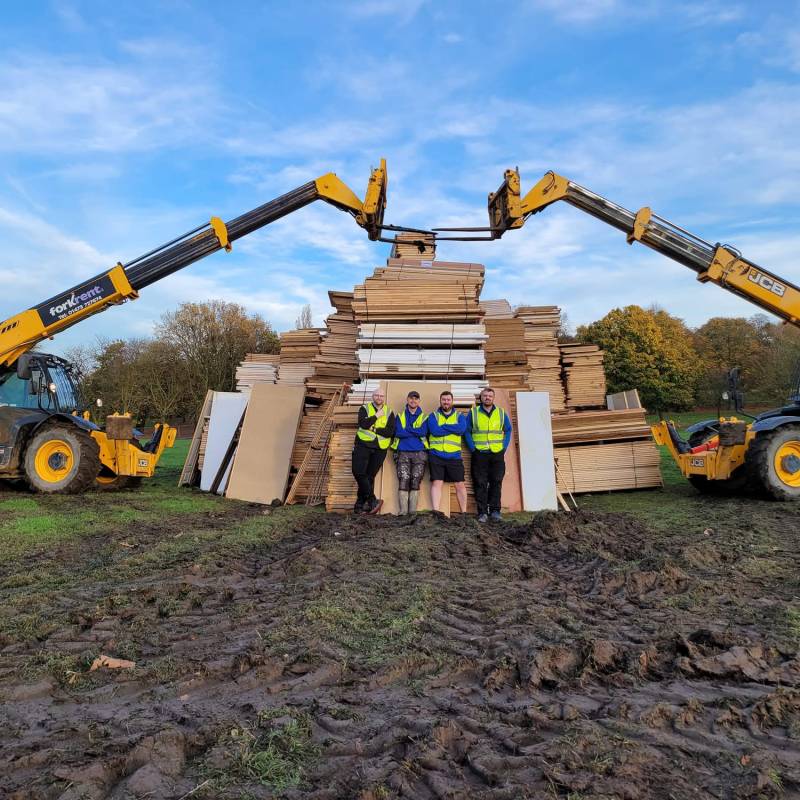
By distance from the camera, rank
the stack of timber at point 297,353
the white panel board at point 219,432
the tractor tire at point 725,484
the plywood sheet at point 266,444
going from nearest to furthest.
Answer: the tractor tire at point 725,484
the plywood sheet at point 266,444
the white panel board at point 219,432
the stack of timber at point 297,353

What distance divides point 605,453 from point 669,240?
12.3ft

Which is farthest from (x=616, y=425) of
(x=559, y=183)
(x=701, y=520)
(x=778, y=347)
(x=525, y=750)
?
(x=778, y=347)

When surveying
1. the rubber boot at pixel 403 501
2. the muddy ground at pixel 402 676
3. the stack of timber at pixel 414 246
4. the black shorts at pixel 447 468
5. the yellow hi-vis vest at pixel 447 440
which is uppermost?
the stack of timber at pixel 414 246

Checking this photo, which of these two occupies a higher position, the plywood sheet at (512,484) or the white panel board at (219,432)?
the white panel board at (219,432)

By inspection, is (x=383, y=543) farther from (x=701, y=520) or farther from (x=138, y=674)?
(x=701, y=520)

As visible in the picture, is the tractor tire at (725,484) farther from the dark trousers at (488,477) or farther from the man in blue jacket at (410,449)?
the man in blue jacket at (410,449)

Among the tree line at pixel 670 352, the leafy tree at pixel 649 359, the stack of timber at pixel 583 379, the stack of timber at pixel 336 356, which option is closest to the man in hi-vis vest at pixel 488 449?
Answer: the stack of timber at pixel 336 356

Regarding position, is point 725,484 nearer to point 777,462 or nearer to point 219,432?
point 777,462

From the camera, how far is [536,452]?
10023 mm

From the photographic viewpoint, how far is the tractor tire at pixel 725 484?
1033cm

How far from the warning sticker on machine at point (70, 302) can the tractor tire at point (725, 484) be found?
34.8 ft

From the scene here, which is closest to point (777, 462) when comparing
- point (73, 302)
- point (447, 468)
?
point (447, 468)

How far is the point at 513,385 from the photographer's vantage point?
11477mm

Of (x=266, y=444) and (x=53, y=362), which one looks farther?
(x=53, y=362)
